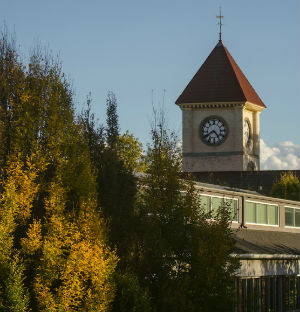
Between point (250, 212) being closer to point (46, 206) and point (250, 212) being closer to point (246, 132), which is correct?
point (46, 206)

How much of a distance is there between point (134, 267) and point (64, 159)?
3.89 m

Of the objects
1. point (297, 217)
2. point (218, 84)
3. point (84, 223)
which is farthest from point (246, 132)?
point (84, 223)

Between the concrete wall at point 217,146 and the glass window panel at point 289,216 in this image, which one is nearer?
the glass window panel at point 289,216

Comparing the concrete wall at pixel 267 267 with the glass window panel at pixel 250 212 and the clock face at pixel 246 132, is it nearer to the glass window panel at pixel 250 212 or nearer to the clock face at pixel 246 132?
the glass window panel at pixel 250 212

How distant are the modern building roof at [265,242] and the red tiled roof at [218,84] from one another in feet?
129

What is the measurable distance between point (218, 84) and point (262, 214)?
4160cm

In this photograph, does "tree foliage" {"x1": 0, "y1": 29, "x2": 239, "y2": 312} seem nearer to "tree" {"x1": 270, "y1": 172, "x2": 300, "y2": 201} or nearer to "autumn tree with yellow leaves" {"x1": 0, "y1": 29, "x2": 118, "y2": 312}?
"autumn tree with yellow leaves" {"x1": 0, "y1": 29, "x2": 118, "y2": 312}

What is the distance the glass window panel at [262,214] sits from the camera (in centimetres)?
4366

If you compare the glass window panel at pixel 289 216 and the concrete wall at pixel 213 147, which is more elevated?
the concrete wall at pixel 213 147

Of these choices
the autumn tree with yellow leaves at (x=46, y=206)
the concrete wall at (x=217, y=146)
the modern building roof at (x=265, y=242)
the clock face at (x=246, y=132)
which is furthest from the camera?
the clock face at (x=246, y=132)

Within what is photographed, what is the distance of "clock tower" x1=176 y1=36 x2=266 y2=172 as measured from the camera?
3297 inches

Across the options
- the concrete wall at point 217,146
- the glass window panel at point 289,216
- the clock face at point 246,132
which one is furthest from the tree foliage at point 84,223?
the clock face at point 246,132

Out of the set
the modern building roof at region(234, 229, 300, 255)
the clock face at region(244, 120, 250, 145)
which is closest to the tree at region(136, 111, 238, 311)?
the modern building roof at region(234, 229, 300, 255)

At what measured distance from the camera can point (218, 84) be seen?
3322 inches
